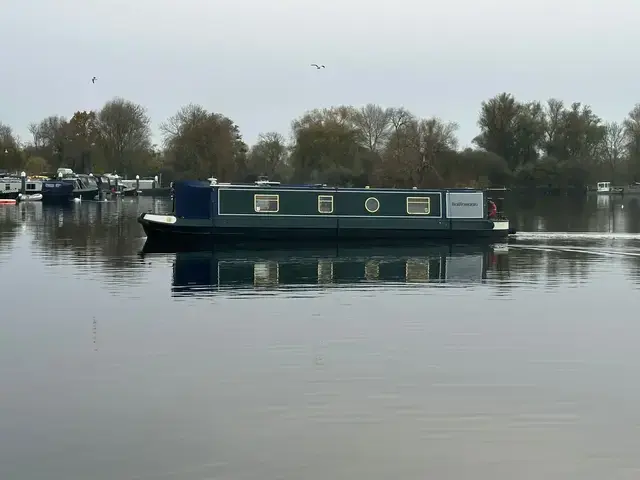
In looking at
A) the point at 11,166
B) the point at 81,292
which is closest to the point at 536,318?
the point at 81,292

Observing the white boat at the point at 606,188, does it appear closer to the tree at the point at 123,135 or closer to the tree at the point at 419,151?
the tree at the point at 419,151

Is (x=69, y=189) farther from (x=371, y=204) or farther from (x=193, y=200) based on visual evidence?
(x=371, y=204)

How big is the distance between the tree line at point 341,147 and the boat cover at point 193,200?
43.3m

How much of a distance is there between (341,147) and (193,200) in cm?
5431

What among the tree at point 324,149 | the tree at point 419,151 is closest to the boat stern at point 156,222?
the tree at point 419,151

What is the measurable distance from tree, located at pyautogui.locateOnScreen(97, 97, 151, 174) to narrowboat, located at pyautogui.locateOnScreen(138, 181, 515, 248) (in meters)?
63.4

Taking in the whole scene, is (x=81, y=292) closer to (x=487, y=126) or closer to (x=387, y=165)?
(x=387, y=165)

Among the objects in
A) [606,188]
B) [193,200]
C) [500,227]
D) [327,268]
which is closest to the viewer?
[327,268]

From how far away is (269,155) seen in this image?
95.8 meters

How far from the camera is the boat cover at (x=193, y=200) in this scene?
31.2 metres

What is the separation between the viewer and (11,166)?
9556cm

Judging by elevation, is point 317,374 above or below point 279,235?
below

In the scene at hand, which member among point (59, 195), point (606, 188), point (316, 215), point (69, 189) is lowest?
point (316, 215)

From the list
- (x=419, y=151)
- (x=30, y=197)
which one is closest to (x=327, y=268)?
(x=419, y=151)
